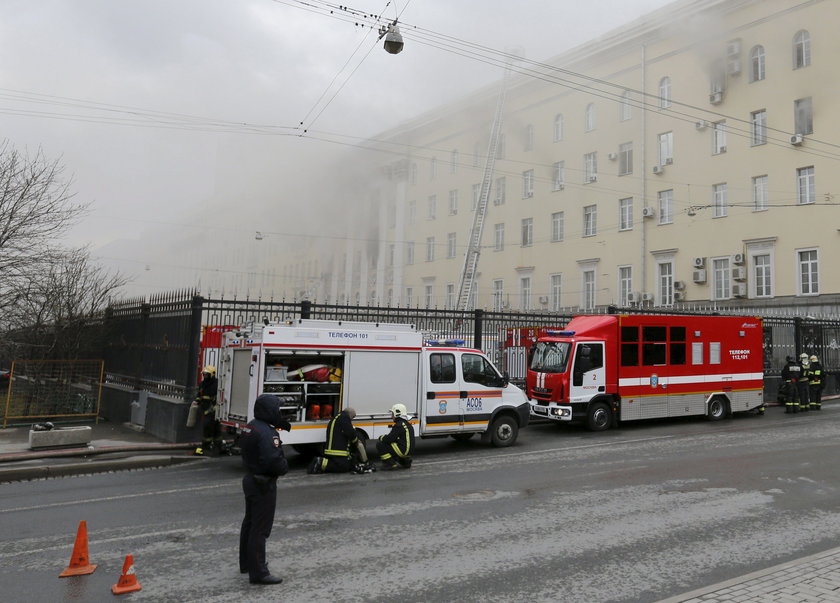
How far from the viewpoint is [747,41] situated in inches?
1196

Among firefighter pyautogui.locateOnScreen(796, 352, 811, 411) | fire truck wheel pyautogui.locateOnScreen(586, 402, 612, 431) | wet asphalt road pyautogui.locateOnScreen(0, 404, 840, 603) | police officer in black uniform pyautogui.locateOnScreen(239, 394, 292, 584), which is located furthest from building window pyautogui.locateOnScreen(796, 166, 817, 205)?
police officer in black uniform pyautogui.locateOnScreen(239, 394, 292, 584)

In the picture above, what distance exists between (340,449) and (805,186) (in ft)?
89.9

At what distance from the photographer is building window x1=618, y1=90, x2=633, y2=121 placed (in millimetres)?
35531

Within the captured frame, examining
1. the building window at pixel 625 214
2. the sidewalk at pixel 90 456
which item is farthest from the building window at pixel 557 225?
the sidewalk at pixel 90 456

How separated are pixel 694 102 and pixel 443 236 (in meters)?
20.7

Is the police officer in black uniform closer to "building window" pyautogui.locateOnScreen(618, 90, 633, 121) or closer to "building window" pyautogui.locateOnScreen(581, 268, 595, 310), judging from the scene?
"building window" pyautogui.locateOnScreen(581, 268, 595, 310)

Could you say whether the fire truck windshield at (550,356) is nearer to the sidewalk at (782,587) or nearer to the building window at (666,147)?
the sidewalk at (782,587)

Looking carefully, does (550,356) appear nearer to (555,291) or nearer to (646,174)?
(646,174)

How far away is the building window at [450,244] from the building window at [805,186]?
2378 centimetres

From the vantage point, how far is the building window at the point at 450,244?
47.1m

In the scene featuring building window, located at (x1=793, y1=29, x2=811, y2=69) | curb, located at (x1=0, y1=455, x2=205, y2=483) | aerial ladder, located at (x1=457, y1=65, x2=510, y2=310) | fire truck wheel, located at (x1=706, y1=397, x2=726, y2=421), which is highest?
building window, located at (x1=793, y1=29, x2=811, y2=69)

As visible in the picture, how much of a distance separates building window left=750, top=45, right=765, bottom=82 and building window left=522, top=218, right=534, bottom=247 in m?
15.6

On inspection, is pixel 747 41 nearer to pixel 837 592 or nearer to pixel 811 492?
pixel 811 492

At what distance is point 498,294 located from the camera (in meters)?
44.0
